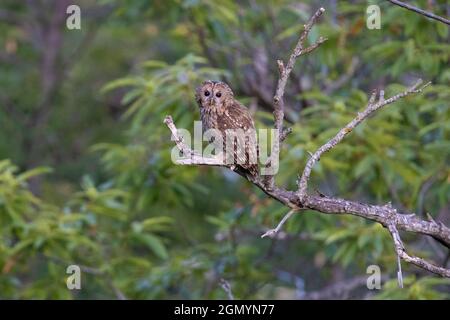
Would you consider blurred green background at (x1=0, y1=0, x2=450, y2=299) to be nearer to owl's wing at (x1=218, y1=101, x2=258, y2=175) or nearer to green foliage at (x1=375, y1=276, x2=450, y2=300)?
green foliage at (x1=375, y1=276, x2=450, y2=300)

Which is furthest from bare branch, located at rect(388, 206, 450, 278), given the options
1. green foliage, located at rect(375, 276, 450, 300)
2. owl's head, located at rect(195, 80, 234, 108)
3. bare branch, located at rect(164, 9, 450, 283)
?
green foliage, located at rect(375, 276, 450, 300)

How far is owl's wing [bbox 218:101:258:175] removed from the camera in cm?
447

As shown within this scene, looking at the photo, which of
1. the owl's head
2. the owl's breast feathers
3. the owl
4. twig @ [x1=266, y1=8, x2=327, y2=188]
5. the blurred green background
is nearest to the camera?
twig @ [x1=266, y1=8, x2=327, y2=188]

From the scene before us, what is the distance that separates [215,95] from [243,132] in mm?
307

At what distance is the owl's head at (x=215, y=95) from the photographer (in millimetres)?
4988

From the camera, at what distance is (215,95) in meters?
5.02

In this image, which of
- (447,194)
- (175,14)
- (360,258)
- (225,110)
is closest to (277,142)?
(225,110)

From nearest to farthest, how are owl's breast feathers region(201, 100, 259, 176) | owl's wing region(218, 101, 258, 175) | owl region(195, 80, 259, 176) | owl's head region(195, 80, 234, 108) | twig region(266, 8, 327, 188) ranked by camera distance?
1. twig region(266, 8, 327, 188)
2. owl's wing region(218, 101, 258, 175)
3. owl's breast feathers region(201, 100, 259, 176)
4. owl region(195, 80, 259, 176)
5. owl's head region(195, 80, 234, 108)

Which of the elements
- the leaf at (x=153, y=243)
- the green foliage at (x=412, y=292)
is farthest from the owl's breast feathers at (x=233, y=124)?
the leaf at (x=153, y=243)

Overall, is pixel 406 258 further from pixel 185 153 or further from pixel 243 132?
pixel 243 132

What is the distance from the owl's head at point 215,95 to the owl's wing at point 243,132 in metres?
0.05

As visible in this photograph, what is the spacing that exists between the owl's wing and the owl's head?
0.16ft

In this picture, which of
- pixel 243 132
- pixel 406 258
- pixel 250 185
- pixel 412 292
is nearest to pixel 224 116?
pixel 243 132
